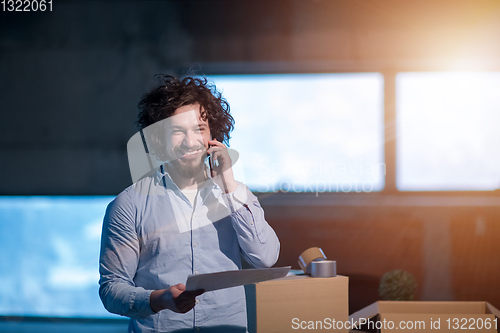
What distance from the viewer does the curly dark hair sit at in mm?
1221

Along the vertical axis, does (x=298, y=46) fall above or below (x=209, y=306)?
above

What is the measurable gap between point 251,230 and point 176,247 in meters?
0.23

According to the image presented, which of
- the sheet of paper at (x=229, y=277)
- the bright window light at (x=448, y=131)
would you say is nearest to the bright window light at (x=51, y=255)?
the sheet of paper at (x=229, y=277)

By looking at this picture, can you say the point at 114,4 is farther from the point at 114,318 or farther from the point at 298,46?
the point at 114,318

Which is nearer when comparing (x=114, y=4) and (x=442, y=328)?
(x=442, y=328)

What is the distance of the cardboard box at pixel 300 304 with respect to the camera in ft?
3.40

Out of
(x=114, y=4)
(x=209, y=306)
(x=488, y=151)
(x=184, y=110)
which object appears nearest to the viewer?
(x=209, y=306)

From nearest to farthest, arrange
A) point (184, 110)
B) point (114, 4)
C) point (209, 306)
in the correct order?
point (209, 306) → point (184, 110) → point (114, 4)

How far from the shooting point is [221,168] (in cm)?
118

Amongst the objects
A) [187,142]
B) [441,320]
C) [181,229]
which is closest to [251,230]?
[181,229]

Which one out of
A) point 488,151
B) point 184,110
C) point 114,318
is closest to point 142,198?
point 184,110

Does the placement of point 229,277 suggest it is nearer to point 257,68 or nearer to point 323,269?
point 323,269

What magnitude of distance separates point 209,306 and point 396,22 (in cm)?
208

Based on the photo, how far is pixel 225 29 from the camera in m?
2.32
